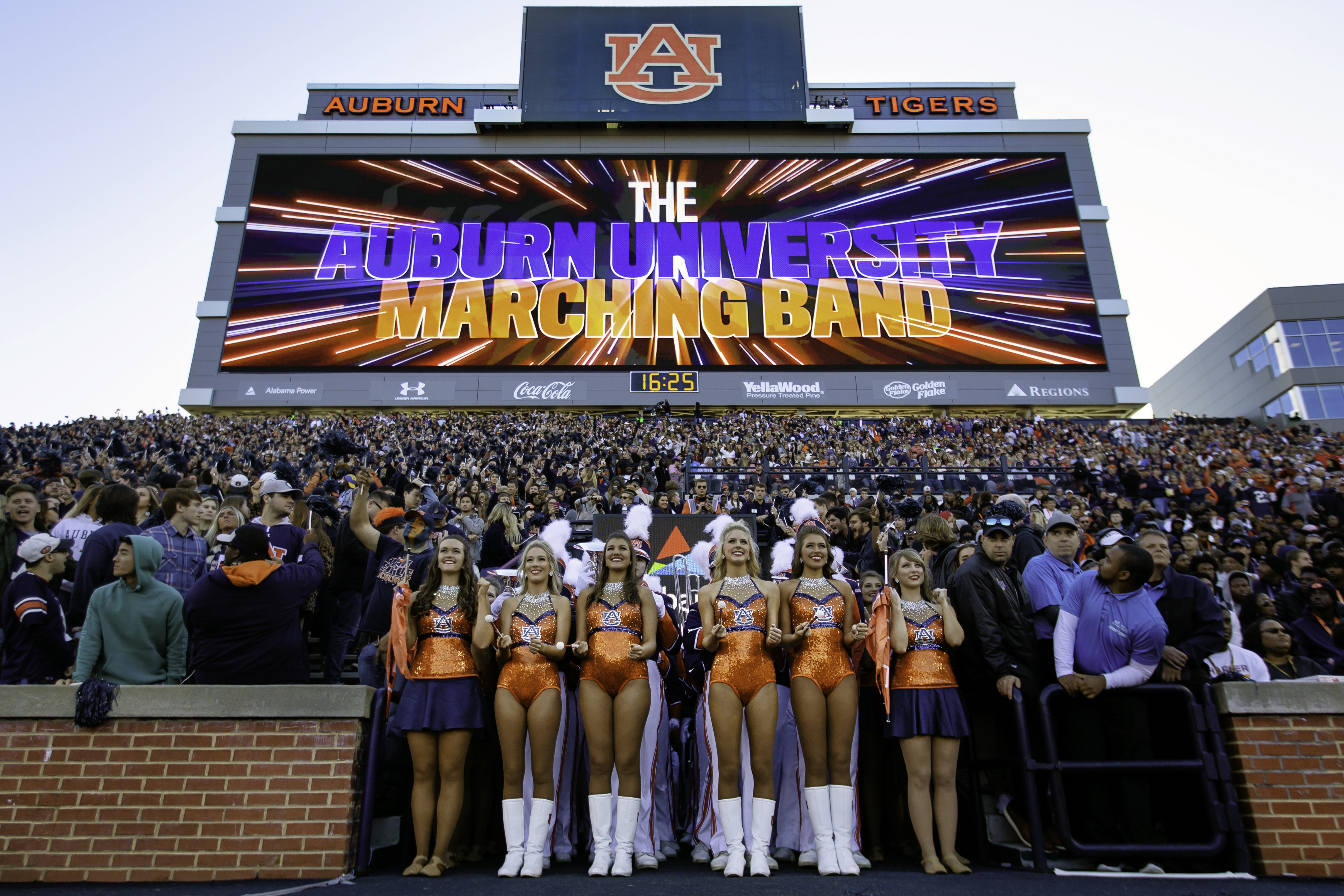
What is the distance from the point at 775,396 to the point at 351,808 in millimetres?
25299

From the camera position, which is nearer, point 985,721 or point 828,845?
point 828,845

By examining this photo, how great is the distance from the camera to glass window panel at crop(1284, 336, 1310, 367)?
37.9 meters

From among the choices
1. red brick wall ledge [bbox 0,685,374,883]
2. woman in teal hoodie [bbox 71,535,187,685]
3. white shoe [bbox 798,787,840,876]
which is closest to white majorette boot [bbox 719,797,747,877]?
white shoe [bbox 798,787,840,876]

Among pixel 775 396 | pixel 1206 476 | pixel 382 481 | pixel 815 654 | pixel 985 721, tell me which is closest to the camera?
pixel 815 654

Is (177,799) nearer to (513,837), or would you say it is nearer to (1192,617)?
(513,837)

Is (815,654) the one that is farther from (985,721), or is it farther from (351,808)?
(351,808)

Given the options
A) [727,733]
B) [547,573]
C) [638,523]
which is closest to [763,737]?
[727,733]

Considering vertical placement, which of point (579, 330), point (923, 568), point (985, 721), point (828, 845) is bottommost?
point (828, 845)

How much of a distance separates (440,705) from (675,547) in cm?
457

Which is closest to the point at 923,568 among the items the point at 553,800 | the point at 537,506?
the point at 553,800

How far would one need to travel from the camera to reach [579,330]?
29453 mm

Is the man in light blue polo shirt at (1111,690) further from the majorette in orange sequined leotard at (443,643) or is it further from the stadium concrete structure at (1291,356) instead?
the stadium concrete structure at (1291,356)

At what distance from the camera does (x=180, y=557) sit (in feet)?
19.1

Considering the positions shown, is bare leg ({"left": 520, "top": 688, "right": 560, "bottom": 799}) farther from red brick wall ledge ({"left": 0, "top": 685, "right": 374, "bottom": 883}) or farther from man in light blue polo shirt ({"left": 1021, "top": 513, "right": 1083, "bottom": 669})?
man in light blue polo shirt ({"left": 1021, "top": 513, "right": 1083, "bottom": 669})
